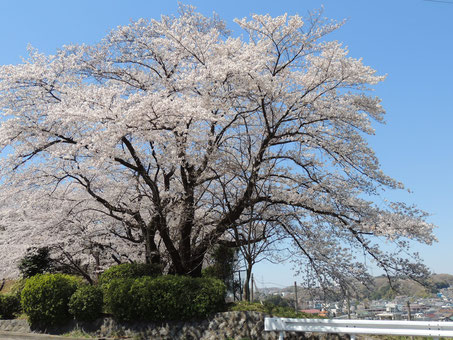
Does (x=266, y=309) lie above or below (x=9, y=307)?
below

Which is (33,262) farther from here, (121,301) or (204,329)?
(204,329)

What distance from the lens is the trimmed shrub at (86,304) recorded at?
34.2 feet

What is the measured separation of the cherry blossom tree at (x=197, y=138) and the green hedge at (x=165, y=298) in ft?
7.38

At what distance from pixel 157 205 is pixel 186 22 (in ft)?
19.4

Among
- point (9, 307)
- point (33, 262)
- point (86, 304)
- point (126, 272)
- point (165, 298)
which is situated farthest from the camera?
point (33, 262)

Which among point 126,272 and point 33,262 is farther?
point 33,262

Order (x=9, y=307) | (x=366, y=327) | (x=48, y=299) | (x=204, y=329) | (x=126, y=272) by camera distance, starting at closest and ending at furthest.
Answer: (x=366, y=327)
(x=204, y=329)
(x=48, y=299)
(x=126, y=272)
(x=9, y=307)

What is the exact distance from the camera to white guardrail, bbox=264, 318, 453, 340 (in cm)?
659

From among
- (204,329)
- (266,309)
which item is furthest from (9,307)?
(266,309)

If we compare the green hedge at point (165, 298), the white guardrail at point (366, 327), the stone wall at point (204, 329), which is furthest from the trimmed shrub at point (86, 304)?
the white guardrail at point (366, 327)

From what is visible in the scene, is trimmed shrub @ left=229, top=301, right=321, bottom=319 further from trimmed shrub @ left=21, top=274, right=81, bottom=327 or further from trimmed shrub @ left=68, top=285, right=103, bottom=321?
trimmed shrub @ left=21, top=274, right=81, bottom=327

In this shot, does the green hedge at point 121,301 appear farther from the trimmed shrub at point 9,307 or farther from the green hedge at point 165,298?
the trimmed shrub at point 9,307

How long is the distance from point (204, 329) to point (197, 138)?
4922 mm

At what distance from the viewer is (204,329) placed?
9.22 metres
